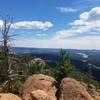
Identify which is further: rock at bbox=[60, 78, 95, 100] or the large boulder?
the large boulder

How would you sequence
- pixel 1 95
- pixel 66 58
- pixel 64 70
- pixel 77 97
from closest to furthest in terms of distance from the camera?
pixel 1 95
pixel 77 97
pixel 64 70
pixel 66 58

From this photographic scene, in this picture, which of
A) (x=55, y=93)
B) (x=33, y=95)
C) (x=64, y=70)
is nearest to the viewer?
(x=33, y=95)

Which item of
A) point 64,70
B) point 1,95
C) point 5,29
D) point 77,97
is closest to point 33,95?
point 1,95

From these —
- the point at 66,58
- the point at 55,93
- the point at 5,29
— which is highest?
the point at 5,29

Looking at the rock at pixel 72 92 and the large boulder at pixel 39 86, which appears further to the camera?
the large boulder at pixel 39 86

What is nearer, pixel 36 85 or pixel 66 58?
pixel 36 85

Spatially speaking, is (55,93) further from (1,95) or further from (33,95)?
(1,95)

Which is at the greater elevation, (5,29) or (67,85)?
(5,29)

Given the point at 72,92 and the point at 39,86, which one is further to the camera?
the point at 39,86

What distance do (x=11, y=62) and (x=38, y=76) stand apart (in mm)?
6112

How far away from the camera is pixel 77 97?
42.6 metres

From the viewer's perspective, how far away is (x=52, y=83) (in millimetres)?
47750

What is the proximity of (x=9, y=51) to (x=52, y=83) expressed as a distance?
9.97m

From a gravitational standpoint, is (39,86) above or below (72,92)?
above
